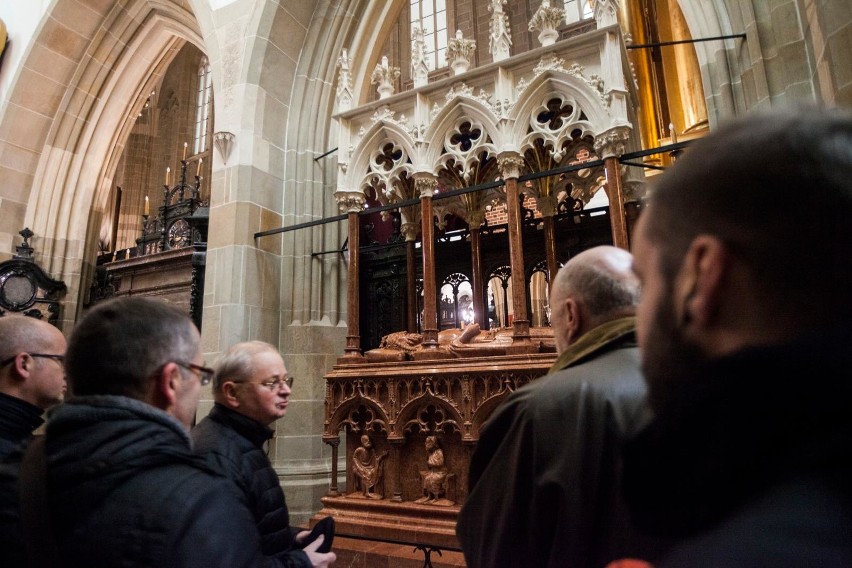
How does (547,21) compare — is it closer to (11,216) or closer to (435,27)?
(11,216)

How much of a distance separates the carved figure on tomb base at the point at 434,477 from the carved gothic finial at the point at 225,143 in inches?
133

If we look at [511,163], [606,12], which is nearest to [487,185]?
[511,163]

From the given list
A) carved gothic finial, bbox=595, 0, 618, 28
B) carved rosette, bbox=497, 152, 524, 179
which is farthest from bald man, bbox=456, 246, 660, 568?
carved gothic finial, bbox=595, 0, 618, 28

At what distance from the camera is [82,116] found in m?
7.52

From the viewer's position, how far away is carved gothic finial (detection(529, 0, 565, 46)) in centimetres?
391

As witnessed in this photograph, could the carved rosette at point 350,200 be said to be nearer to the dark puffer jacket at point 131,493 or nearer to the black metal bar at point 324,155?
the black metal bar at point 324,155

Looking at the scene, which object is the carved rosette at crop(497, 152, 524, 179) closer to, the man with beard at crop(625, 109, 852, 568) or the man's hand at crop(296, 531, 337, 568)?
the man's hand at crop(296, 531, 337, 568)

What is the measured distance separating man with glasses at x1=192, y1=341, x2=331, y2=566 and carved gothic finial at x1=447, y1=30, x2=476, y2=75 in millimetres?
3159

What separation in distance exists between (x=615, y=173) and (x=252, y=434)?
9.37 ft

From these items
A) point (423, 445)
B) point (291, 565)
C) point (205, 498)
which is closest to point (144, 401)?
point (205, 498)

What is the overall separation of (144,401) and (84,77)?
329 inches

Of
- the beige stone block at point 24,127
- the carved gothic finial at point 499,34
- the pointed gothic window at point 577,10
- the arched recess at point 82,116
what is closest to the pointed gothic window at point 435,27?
the pointed gothic window at point 577,10

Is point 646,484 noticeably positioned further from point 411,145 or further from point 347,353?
point 411,145

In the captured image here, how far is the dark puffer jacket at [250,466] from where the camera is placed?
1.66m
